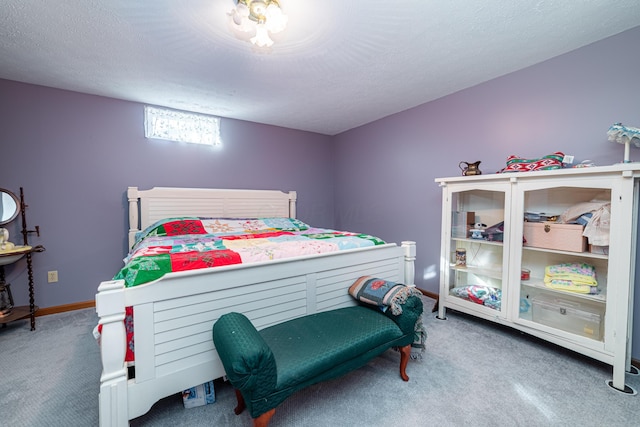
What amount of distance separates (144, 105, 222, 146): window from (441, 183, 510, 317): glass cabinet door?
289 cm

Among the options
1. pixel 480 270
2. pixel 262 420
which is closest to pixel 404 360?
pixel 262 420

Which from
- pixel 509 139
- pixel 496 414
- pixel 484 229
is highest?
pixel 509 139

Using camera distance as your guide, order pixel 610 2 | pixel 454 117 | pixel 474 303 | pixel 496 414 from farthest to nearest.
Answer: pixel 454 117, pixel 474 303, pixel 610 2, pixel 496 414

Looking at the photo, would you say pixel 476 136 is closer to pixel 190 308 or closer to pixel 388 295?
pixel 388 295

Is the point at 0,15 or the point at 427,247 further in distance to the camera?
the point at 427,247

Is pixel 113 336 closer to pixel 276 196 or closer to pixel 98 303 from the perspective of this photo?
pixel 98 303

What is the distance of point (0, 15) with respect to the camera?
5.36 feet

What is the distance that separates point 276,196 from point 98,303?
280 centimetres

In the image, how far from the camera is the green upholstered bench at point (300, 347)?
3.58ft

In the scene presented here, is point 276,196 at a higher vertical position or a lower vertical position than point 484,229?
higher

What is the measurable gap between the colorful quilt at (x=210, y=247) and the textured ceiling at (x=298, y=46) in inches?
54.4

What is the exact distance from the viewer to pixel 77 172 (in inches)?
109

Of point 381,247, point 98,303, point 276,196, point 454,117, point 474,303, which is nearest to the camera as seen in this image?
point 98,303

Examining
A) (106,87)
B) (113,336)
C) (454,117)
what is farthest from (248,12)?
(454,117)
